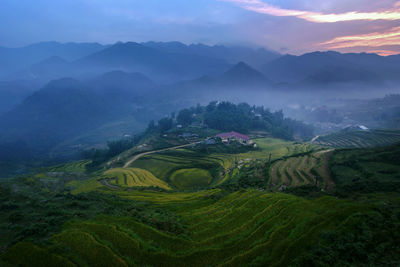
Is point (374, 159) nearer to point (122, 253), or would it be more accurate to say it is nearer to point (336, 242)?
point (336, 242)

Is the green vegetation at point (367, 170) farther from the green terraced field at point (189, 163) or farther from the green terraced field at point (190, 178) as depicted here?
the green terraced field at point (190, 178)

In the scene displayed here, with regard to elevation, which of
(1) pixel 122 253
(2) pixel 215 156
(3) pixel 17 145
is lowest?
(3) pixel 17 145

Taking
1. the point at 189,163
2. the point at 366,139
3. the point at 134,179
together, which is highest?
the point at 134,179

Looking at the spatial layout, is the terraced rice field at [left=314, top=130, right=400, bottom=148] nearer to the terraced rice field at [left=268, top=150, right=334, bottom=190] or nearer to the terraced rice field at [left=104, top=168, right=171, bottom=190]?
the terraced rice field at [left=268, top=150, right=334, bottom=190]

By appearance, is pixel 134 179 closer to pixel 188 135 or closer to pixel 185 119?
pixel 188 135

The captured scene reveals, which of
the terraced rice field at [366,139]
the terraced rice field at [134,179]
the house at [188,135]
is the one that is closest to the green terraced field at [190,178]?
the terraced rice field at [134,179]

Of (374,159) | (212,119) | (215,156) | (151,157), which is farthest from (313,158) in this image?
(212,119)

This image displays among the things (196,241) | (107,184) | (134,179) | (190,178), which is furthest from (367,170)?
(107,184)
